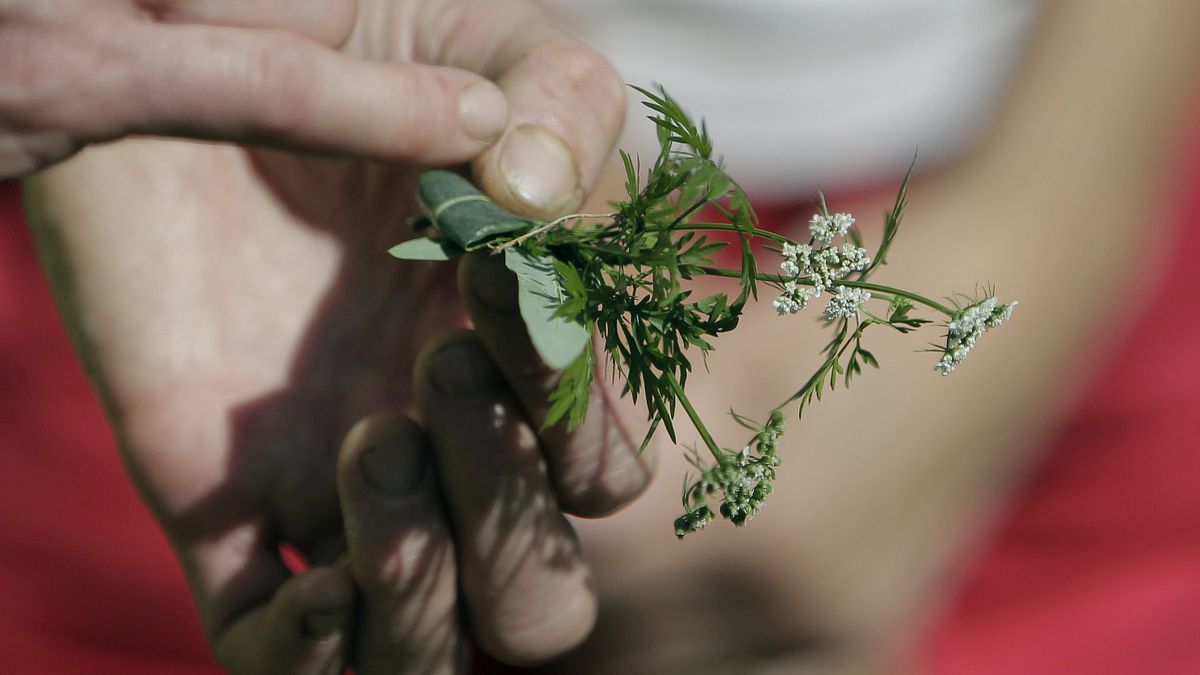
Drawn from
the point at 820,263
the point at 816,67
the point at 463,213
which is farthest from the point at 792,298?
the point at 816,67

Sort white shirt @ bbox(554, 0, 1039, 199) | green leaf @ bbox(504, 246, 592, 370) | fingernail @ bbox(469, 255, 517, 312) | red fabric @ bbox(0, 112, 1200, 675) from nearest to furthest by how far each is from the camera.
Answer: green leaf @ bbox(504, 246, 592, 370)
fingernail @ bbox(469, 255, 517, 312)
white shirt @ bbox(554, 0, 1039, 199)
red fabric @ bbox(0, 112, 1200, 675)

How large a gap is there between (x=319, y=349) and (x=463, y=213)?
41 centimetres

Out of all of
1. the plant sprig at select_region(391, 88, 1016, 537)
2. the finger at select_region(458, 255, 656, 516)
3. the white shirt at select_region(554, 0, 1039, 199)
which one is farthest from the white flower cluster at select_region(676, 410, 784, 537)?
the white shirt at select_region(554, 0, 1039, 199)

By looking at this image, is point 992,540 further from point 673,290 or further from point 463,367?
point 673,290

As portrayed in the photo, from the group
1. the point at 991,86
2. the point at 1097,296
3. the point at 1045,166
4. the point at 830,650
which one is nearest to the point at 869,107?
the point at 991,86

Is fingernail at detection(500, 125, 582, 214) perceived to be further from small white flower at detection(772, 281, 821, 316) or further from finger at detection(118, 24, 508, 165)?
small white flower at detection(772, 281, 821, 316)

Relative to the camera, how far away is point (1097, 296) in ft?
4.36

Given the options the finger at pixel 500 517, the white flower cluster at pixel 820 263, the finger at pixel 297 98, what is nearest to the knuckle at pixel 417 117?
the finger at pixel 297 98

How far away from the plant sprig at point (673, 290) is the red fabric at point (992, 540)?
55.6 inches

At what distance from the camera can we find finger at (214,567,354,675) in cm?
67

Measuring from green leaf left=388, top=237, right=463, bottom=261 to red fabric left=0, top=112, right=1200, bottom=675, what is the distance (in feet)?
4.76

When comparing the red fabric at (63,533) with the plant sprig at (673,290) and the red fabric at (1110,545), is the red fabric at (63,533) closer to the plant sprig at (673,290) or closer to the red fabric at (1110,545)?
the red fabric at (1110,545)

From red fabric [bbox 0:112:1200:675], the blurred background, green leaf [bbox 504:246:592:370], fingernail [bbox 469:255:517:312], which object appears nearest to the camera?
green leaf [bbox 504:246:592:370]

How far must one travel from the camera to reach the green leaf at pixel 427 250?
19.5 inches
